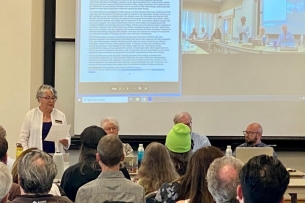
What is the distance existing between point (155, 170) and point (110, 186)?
63cm

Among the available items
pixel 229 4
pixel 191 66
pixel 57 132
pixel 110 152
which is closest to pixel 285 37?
pixel 229 4

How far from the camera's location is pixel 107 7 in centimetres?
559

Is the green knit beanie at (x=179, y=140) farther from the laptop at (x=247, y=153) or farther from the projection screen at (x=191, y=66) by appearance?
the projection screen at (x=191, y=66)

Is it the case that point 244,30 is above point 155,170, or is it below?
above

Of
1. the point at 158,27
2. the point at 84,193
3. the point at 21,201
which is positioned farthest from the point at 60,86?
the point at 21,201

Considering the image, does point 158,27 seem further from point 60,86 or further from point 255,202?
point 255,202

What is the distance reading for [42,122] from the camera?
184 inches

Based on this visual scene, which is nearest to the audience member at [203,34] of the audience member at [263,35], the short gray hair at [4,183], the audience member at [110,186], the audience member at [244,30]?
the audience member at [244,30]

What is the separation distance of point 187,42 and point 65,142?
2.13 meters

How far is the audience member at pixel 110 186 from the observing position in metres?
2.48

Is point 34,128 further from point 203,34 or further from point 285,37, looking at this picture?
point 285,37

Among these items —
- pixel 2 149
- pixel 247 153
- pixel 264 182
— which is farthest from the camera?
pixel 247 153

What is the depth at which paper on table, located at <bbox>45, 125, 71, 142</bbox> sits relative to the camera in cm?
417

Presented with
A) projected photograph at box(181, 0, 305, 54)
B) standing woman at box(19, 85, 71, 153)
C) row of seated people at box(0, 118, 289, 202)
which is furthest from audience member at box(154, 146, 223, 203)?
projected photograph at box(181, 0, 305, 54)
